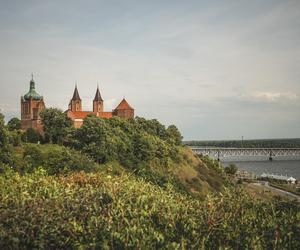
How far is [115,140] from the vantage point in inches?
2240

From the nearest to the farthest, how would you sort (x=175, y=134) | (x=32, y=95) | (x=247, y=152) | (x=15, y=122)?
(x=175, y=134), (x=15, y=122), (x=32, y=95), (x=247, y=152)

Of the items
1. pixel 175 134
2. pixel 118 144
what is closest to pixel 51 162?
pixel 118 144

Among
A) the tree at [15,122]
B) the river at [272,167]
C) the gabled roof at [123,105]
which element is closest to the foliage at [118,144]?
the gabled roof at [123,105]

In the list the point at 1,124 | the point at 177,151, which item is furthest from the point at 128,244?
the point at 177,151

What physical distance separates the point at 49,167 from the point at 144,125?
136 ft

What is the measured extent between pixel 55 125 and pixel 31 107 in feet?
114

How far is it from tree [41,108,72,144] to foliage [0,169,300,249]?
49.2 meters

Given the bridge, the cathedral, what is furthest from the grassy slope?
the bridge

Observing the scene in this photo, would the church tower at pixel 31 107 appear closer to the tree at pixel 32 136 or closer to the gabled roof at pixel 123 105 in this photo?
the tree at pixel 32 136

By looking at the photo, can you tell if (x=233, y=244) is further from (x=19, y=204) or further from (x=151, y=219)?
(x=19, y=204)

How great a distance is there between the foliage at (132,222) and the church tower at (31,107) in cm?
8040

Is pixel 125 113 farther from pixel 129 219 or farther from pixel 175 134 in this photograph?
pixel 129 219

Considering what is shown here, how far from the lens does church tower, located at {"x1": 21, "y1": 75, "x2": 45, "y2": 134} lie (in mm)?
93438

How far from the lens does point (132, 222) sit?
13.0 metres
